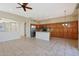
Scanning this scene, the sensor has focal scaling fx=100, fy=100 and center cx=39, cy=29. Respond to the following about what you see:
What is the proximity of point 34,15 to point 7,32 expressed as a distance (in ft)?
6.56

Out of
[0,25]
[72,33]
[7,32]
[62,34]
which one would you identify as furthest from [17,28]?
[72,33]

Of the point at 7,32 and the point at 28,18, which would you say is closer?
the point at 28,18

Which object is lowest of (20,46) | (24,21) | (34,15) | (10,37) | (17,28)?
(20,46)

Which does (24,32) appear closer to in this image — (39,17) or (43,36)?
(39,17)

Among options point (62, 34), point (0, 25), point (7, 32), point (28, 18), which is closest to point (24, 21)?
point (28, 18)

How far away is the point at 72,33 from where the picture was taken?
277 inches

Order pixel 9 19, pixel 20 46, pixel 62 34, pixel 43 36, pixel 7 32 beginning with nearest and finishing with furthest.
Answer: pixel 9 19 → pixel 20 46 → pixel 7 32 → pixel 62 34 → pixel 43 36

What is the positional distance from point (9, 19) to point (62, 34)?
11.8ft

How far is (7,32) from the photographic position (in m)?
5.80

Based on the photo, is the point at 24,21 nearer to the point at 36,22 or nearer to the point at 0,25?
A: the point at 36,22

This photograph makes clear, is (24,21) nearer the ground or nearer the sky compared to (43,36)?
nearer the sky

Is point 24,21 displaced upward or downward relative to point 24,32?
upward

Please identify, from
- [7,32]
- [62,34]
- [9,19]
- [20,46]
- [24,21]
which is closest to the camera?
[24,21]

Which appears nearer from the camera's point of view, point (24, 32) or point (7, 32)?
point (24, 32)
